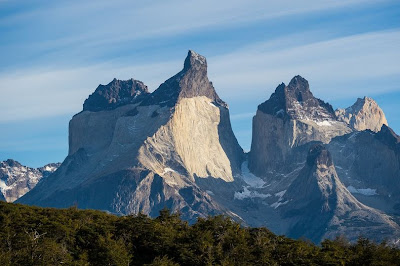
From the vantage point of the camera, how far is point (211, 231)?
164m

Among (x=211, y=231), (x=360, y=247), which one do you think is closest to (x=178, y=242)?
(x=211, y=231)

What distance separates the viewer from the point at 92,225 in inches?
6358

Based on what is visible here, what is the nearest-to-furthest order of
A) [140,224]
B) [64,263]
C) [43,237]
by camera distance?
[64,263] → [43,237] → [140,224]

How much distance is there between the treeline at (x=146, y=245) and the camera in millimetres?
146500

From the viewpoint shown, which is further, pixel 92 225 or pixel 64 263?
pixel 92 225

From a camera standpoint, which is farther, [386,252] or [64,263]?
[386,252]

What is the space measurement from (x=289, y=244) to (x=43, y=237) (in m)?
37.4

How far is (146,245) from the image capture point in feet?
515

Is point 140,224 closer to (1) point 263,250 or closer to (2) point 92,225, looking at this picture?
(2) point 92,225

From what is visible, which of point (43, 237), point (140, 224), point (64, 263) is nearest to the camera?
point (64, 263)

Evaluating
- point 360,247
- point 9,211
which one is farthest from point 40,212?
point 360,247

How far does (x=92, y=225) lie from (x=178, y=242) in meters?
13.9

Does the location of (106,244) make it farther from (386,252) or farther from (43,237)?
(386,252)

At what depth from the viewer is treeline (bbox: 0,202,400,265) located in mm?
146500
